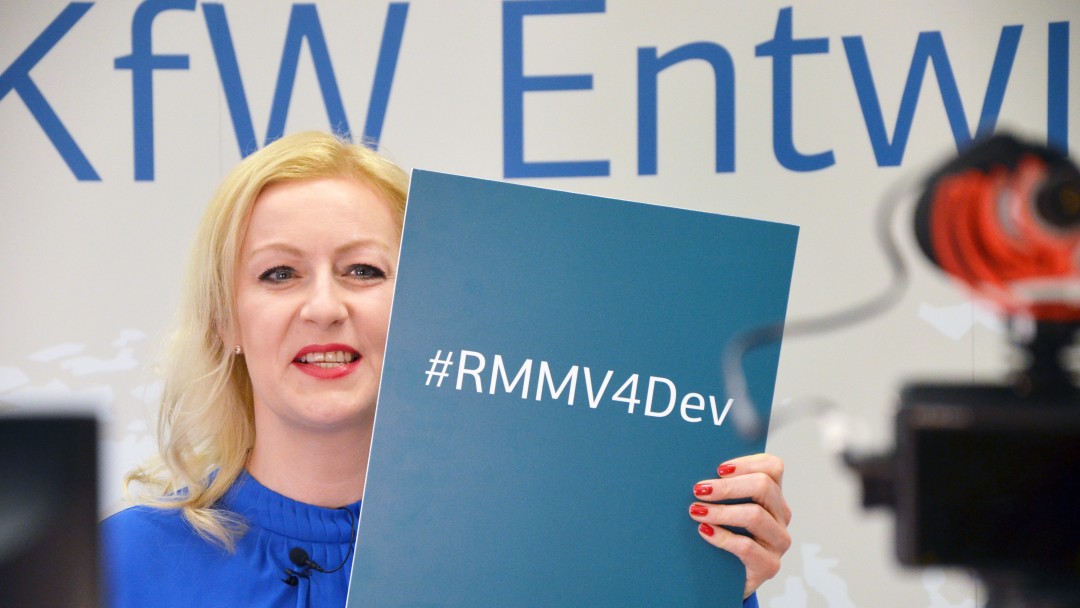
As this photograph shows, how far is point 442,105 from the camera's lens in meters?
2.85

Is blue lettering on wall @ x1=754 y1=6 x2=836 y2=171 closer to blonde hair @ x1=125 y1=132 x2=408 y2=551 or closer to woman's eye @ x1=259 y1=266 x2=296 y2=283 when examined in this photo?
blonde hair @ x1=125 y1=132 x2=408 y2=551

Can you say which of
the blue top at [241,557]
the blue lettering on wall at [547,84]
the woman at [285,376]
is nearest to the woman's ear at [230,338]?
the woman at [285,376]

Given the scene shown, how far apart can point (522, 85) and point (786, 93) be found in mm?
710

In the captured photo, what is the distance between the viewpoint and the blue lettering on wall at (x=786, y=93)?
9.12ft

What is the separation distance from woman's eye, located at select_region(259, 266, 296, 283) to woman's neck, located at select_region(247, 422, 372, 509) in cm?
27

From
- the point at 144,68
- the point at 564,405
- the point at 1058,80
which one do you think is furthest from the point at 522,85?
the point at 564,405

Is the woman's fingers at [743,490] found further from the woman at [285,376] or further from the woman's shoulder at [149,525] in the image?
the woman's shoulder at [149,525]

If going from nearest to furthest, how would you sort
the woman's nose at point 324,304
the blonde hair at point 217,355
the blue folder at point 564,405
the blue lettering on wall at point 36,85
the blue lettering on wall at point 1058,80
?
the blue folder at point 564,405
the woman's nose at point 324,304
the blonde hair at point 217,355
the blue lettering on wall at point 1058,80
the blue lettering on wall at point 36,85

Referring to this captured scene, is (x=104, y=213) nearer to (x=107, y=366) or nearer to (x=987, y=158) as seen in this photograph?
(x=107, y=366)

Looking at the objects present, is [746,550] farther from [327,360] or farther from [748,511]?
[327,360]

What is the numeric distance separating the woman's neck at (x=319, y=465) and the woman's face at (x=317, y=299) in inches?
1.8

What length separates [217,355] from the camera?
2014 millimetres

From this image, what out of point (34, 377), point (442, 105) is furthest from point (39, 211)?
point (442, 105)

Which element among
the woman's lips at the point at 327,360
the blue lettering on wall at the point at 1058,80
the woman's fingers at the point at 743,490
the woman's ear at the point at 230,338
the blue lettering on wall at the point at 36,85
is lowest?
the woman's fingers at the point at 743,490
